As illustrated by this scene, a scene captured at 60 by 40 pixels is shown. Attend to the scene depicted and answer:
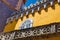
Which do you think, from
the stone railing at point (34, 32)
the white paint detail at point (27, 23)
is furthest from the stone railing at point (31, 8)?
the stone railing at point (34, 32)

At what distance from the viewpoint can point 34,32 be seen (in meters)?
5.32

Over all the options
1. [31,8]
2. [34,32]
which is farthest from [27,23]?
[34,32]

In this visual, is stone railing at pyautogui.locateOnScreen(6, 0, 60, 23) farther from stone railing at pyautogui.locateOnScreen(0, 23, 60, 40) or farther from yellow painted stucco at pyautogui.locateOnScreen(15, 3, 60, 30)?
stone railing at pyautogui.locateOnScreen(0, 23, 60, 40)

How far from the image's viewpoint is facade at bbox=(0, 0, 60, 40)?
4.94 metres

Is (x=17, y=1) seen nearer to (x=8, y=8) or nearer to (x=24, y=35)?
(x=8, y=8)

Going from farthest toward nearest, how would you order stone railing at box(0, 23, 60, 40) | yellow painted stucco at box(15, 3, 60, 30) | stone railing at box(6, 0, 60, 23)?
stone railing at box(6, 0, 60, 23), yellow painted stucco at box(15, 3, 60, 30), stone railing at box(0, 23, 60, 40)

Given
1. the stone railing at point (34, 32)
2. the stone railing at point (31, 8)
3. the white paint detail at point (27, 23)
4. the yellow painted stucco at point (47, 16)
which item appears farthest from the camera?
the white paint detail at point (27, 23)

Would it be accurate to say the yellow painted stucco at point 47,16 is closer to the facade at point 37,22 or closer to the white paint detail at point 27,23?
the facade at point 37,22

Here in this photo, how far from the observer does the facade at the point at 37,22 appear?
4.94 meters

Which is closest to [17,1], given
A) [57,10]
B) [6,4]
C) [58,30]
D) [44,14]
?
[6,4]

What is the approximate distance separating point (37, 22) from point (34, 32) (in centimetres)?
474


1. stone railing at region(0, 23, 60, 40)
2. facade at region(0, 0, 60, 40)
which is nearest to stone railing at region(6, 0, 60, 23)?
facade at region(0, 0, 60, 40)

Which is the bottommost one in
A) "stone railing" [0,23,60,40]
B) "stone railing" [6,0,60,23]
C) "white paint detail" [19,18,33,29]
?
"stone railing" [0,23,60,40]

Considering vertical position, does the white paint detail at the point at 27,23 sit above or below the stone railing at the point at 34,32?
above
